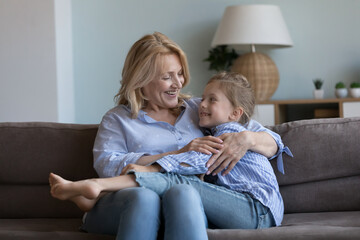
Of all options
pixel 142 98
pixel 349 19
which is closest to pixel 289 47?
pixel 349 19

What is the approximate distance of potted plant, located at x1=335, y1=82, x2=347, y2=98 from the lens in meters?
4.36

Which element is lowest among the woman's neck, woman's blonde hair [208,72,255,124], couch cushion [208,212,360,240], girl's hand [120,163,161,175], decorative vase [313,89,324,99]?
couch cushion [208,212,360,240]

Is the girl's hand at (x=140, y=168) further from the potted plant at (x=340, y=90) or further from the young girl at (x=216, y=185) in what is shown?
the potted plant at (x=340, y=90)

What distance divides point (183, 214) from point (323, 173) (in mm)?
767

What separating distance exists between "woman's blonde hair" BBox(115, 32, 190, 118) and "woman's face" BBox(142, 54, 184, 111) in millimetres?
17

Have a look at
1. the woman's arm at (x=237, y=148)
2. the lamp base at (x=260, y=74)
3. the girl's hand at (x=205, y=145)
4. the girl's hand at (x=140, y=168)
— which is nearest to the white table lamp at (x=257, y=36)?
the lamp base at (x=260, y=74)

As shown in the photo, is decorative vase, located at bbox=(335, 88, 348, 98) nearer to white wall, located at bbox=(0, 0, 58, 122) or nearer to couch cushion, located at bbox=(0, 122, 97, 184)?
white wall, located at bbox=(0, 0, 58, 122)

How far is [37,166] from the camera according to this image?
2.33 meters

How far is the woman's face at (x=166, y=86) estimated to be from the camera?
229 centimetres

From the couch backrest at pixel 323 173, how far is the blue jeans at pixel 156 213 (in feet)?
1.87

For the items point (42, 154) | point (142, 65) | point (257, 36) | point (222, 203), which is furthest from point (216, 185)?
point (257, 36)

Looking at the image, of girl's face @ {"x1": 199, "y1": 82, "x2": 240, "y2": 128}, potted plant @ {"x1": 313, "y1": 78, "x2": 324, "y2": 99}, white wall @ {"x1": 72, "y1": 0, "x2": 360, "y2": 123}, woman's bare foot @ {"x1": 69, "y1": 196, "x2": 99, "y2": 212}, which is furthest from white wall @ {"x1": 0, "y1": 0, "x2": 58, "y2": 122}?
woman's bare foot @ {"x1": 69, "y1": 196, "x2": 99, "y2": 212}

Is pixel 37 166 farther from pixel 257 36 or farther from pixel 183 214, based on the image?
pixel 257 36

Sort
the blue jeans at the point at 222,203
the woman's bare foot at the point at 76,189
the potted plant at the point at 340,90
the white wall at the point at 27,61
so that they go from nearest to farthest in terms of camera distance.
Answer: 1. the woman's bare foot at the point at 76,189
2. the blue jeans at the point at 222,203
3. the potted plant at the point at 340,90
4. the white wall at the point at 27,61
